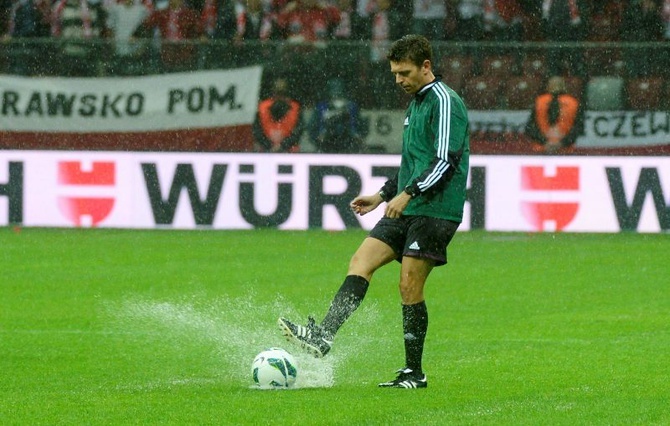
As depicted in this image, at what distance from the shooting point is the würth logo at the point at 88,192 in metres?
19.0

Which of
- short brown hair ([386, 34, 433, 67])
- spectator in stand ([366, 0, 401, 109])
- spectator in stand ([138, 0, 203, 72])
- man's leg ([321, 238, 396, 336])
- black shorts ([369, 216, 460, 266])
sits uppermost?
short brown hair ([386, 34, 433, 67])

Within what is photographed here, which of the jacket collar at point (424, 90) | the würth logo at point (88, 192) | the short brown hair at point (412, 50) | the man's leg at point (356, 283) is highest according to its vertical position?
the short brown hair at point (412, 50)

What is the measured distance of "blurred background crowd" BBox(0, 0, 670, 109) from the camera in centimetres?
1919

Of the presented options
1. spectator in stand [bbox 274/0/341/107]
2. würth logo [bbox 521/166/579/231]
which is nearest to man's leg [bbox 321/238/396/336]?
würth logo [bbox 521/166/579/231]

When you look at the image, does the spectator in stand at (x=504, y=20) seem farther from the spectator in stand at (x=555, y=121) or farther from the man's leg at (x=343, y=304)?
the man's leg at (x=343, y=304)

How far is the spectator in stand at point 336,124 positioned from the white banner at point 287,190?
23cm

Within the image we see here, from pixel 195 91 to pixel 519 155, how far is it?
434cm

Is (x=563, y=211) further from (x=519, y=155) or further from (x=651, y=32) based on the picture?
(x=651, y=32)

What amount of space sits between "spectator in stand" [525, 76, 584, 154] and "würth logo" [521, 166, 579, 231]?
0.36 meters

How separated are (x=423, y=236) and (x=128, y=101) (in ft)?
41.2

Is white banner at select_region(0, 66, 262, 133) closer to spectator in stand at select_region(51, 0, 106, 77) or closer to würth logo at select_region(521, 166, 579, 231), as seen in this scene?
spectator in stand at select_region(51, 0, 106, 77)

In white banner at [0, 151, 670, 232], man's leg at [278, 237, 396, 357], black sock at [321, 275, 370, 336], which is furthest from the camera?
white banner at [0, 151, 670, 232]

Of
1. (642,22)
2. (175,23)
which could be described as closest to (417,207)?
(642,22)

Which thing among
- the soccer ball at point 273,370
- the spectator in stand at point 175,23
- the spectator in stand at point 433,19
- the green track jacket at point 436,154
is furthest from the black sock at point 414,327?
the spectator in stand at point 175,23
